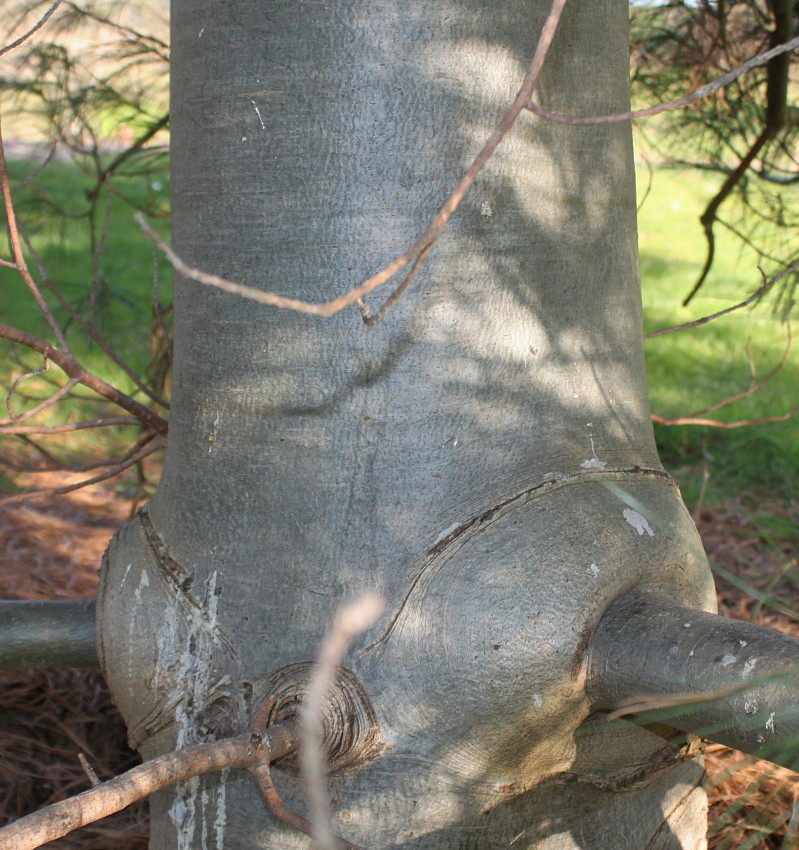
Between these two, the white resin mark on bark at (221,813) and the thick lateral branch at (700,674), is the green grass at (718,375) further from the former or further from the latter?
the white resin mark on bark at (221,813)

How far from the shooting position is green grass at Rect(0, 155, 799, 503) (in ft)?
10.2

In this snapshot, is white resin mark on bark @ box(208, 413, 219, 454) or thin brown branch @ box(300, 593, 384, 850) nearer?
thin brown branch @ box(300, 593, 384, 850)

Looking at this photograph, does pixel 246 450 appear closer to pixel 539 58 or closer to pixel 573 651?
pixel 573 651

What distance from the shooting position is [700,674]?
89 centimetres

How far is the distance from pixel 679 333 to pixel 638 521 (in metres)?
3.70

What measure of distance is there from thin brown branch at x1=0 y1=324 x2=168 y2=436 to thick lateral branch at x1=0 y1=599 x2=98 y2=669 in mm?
277

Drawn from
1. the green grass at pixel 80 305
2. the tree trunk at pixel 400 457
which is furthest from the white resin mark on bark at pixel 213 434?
the green grass at pixel 80 305

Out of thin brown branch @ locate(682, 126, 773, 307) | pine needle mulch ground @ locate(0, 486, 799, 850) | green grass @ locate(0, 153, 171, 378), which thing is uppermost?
thin brown branch @ locate(682, 126, 773, 307)

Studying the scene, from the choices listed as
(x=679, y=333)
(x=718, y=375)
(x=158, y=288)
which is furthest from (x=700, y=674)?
(x=679, y=333)

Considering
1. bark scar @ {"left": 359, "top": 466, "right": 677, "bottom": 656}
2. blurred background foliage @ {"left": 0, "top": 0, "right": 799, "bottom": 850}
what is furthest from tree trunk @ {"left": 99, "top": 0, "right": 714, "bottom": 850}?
blurred background foliage @ {"left": 0, "top": 0, "right": 799, "bottom": 850}

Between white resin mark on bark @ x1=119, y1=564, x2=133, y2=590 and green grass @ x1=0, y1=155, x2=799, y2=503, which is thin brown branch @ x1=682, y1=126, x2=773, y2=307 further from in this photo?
white resin mark on bark @ x1=119, y1=564, x2=133, y2=590

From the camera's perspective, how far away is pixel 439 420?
1008mm

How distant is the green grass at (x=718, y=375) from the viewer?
321cm

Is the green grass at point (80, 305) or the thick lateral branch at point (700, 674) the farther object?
the green grass at point (80, 305)
